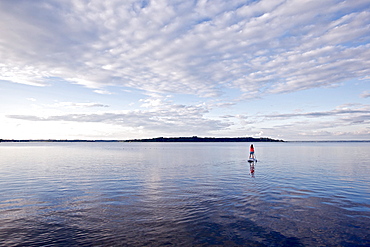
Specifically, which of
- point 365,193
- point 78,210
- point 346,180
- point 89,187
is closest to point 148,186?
point 89,187

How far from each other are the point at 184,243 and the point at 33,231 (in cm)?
846

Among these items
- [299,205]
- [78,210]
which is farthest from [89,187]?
[299,205]

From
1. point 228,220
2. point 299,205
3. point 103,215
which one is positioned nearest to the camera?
point 228,220

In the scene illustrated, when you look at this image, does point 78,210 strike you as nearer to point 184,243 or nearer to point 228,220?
point 184,243

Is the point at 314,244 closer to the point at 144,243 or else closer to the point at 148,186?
the point at 144,243

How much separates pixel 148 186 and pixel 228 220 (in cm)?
1333

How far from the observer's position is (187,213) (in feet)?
55.2

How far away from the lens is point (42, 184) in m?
28.2

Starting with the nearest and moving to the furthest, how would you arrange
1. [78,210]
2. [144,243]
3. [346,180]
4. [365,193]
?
[144,243] < [78,210] < [365,193] < [346,180]

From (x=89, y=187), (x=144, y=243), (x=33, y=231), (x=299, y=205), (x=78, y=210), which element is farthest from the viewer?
(x=89, y=187)

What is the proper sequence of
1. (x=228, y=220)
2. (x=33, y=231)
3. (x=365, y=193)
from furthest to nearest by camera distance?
(x=365, y=193) → (x=228, y=220) → (x=33, y=231)

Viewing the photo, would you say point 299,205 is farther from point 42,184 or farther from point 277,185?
point 42,184

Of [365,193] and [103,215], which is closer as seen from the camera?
[103,215]

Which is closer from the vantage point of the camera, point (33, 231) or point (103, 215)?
point (33, 231)
